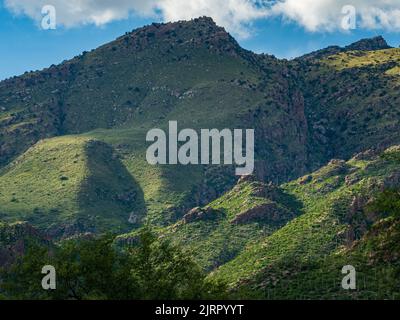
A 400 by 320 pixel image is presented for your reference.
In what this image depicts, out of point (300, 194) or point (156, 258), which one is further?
point (300, 194)

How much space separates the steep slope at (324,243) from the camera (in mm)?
75500

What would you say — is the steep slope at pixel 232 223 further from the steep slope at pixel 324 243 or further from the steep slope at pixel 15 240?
the steep slope at pixel 15 240

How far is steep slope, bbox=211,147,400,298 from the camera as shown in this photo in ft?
248

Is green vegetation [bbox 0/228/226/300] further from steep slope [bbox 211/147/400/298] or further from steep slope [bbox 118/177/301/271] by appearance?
steep slope [bbox 118/177/301/271]

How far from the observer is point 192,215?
17362cm

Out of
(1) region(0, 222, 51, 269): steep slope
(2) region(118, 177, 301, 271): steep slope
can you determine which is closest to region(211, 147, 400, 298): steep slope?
(2) region(118, 177, 301, 271): steep slope

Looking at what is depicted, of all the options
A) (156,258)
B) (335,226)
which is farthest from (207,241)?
(156,258)

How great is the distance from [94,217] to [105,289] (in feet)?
404

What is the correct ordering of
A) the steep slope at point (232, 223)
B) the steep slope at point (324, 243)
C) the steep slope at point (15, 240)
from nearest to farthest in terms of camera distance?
the steep slope at point (324, 243) → the steep slope at point (15, 240) → the steep slope at point (232, 223)

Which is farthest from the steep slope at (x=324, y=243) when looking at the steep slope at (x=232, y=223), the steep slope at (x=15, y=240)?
the steep slope at (x=15, y=240)

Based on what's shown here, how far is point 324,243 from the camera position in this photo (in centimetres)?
13188

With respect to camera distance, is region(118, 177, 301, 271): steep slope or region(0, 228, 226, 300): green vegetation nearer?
region(0, 228, 226, 300): green vegetation
